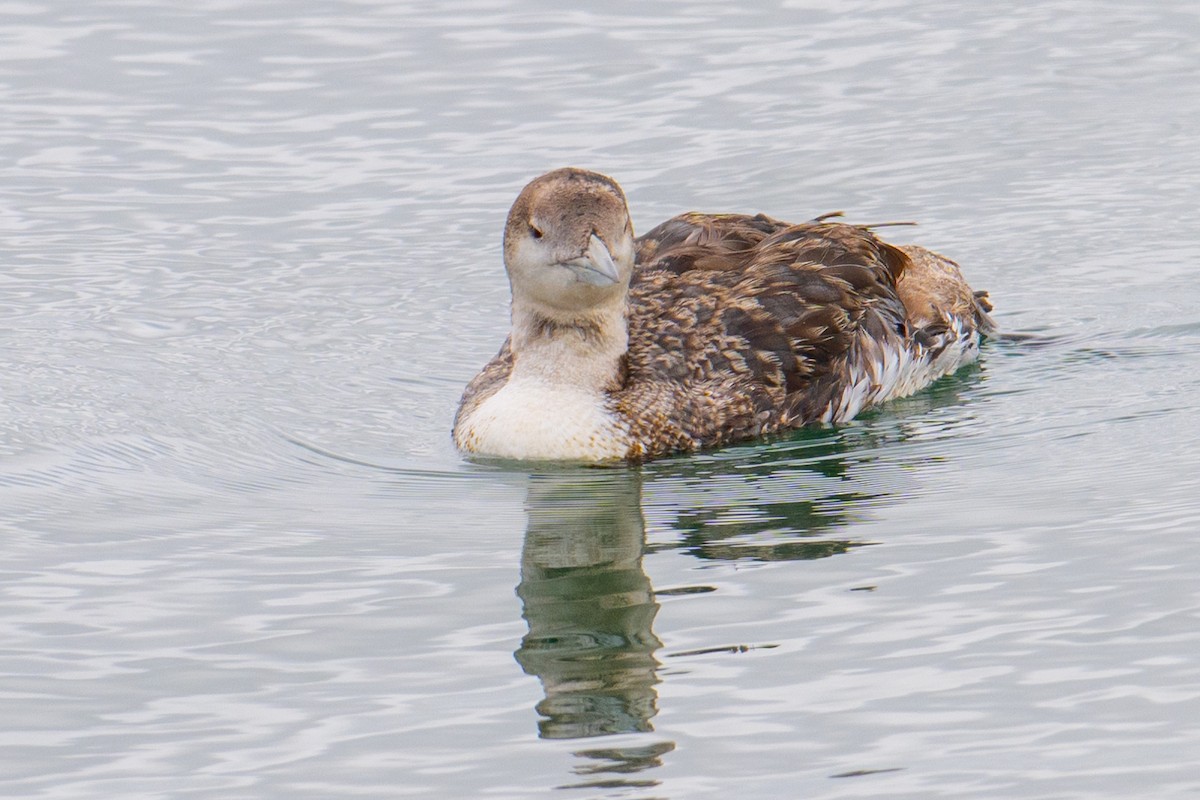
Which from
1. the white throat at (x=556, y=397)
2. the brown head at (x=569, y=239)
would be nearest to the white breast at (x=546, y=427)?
the white throat at (x=556, y=397)

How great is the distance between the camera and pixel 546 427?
1013 centimetres

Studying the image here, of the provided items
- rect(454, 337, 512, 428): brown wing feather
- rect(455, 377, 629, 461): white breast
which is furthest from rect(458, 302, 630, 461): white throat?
rect(454, 337, 512, 428): brown wing feather

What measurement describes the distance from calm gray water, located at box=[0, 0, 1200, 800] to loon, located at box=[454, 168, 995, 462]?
0.23 metres

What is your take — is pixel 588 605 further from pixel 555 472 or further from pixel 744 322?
pixel 744 322

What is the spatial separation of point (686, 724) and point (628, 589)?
1.43m

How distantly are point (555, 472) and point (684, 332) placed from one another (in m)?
1.16

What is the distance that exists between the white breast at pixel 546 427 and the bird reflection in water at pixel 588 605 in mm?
147

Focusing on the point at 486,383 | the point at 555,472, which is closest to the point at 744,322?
the point at 486,383

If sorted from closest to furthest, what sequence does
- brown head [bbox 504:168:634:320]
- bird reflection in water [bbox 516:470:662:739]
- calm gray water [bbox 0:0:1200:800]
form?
calm gray water [bbox 0:0:1200:800], bird reflection in water [bbox 516:470:662:739], brown head [bbox 504:168:634:320]

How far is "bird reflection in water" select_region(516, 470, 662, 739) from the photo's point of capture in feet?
23.3

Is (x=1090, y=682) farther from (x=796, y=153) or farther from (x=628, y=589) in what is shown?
(x=796, y=153)

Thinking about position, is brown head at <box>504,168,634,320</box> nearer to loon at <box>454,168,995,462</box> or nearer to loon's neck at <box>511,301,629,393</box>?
loon at <box>454,168,995,462</box>

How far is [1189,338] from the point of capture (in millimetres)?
11711

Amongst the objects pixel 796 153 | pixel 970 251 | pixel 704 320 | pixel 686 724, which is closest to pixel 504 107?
pixel 796 153
